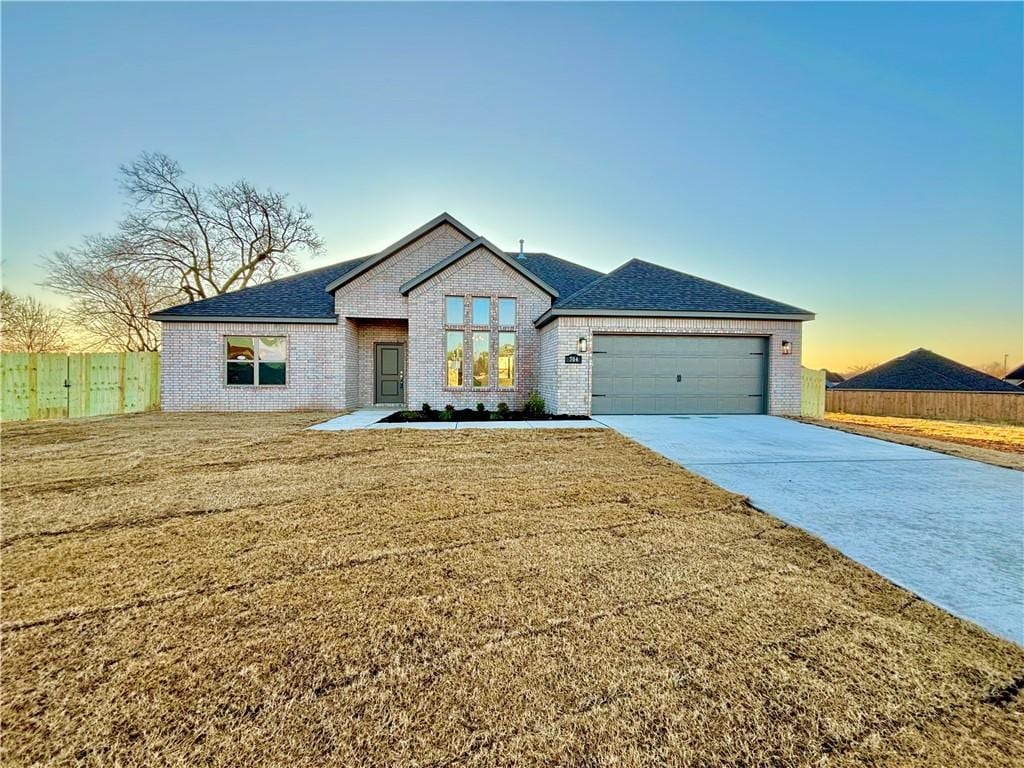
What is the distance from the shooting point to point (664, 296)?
452 inches

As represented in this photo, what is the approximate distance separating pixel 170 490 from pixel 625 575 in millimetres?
5157

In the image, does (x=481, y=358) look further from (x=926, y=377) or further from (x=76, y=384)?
(x=926, y=377)

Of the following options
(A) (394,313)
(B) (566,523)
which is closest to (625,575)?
(B) (566,523)

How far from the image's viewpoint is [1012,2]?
8.87 meters

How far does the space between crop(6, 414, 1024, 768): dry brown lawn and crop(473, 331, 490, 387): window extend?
8.37m

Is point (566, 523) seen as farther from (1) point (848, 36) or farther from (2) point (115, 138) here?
(2) point (115, 138)

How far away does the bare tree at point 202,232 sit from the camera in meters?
18.8

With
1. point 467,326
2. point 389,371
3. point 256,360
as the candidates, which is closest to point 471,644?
point 467,326

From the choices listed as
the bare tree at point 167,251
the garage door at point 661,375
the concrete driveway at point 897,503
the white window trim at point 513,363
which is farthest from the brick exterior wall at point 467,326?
the bare tree at point 167,251

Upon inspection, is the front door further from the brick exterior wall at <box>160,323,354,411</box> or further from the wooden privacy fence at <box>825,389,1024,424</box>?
the wooden privacy fence at <box>825,389,1024,424</box>

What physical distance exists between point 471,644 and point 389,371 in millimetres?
13116

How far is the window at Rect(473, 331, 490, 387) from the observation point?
1237 cm

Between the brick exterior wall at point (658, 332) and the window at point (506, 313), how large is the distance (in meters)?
1.60

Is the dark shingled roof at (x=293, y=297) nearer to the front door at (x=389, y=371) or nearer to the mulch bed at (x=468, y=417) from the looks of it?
the front door at (x=389, y=371)
